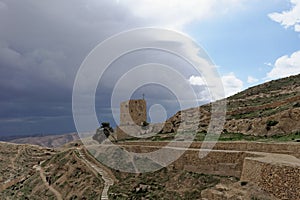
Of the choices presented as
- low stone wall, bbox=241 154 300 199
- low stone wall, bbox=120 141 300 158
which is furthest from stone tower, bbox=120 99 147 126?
low stone wall, bbox=241 154 300 199

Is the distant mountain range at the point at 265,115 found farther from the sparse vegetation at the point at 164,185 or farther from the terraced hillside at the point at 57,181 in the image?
the terraced hillside at the point at 57,181

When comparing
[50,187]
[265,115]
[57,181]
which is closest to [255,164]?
[265,115]

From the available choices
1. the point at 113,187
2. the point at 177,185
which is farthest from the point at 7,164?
the point at 177,185

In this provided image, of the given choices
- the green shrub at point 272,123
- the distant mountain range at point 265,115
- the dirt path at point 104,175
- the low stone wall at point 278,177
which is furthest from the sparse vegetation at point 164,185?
the green shrub at point 272,123

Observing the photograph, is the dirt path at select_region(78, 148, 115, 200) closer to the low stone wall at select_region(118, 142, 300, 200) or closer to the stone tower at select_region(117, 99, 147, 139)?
the low stone wall at select_region(118, 142, 300, 200)

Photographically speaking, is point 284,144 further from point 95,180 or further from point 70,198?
point 70,198

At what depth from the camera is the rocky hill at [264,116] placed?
2162cm

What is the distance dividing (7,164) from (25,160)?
2.81 m

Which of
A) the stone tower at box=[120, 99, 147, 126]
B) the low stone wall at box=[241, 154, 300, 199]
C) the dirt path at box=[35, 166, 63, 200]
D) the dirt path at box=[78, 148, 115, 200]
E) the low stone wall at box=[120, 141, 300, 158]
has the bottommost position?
the dirt path at box=[35, 166, 63, 200]

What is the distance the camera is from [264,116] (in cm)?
2572

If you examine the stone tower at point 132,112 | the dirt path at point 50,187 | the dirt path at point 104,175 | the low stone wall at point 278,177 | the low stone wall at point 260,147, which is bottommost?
the dirt path at point 50,187

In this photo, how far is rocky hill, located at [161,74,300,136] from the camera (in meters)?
21.6

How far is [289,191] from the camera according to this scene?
10305 mm

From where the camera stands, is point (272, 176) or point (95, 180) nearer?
point (272, 176)
